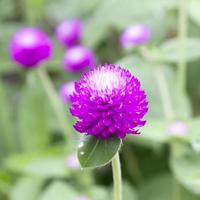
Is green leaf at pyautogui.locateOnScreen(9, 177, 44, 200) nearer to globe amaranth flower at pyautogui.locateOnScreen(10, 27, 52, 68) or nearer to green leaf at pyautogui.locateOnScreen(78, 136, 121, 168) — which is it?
globe amaranth flower at pyautogui.locateOnScreen(10, 27, 52, 68)

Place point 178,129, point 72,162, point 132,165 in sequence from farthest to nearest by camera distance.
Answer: point 132,165 → point 72,162 → point 178,129

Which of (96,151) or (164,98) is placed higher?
(164,98)

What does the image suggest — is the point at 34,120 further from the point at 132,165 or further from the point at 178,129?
the point at 178,129

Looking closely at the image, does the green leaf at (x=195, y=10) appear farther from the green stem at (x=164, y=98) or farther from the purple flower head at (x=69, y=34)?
the purple flower head at (x=69, y=34)

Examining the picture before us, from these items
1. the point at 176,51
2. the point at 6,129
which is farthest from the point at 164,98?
the point at 6,129

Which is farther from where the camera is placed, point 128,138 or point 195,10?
point 128,138

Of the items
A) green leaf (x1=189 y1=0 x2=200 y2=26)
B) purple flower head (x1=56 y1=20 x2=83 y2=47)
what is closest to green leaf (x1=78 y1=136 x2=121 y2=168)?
green leaf (x1=189 y1=0 x2=200 y2=26)

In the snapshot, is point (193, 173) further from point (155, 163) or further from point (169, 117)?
point (155, 163)
